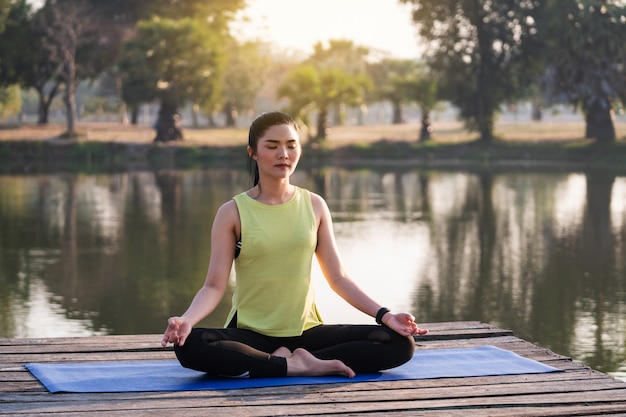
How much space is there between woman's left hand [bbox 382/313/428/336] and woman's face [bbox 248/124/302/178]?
75 cm

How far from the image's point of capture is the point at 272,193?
516 cm

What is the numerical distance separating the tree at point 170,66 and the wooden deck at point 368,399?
4130 cm

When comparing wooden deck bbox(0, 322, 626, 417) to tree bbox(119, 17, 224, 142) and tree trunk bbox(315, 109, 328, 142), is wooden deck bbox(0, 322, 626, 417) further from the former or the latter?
tree bbox(119, 17, 224, 142)

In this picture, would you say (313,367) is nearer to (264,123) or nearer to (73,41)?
(264,123)

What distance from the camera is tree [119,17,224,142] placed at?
45859mm

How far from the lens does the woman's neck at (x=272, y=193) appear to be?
514 cm

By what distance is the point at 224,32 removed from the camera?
59.0 meters

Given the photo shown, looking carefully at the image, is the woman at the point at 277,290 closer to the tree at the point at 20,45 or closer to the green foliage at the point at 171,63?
the green foliage at the point at 171,63

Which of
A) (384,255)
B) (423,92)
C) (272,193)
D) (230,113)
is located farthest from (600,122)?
(272,193)

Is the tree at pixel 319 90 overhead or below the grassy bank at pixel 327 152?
overhead

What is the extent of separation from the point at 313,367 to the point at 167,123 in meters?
42.9

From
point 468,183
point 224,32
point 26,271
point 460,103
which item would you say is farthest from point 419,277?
point 224,32

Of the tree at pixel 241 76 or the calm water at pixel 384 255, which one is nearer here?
the calm water at pixel 384 255

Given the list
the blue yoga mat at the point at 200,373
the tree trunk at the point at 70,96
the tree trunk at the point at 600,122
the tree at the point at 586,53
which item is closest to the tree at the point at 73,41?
the tree trunk at the point at 70,96
